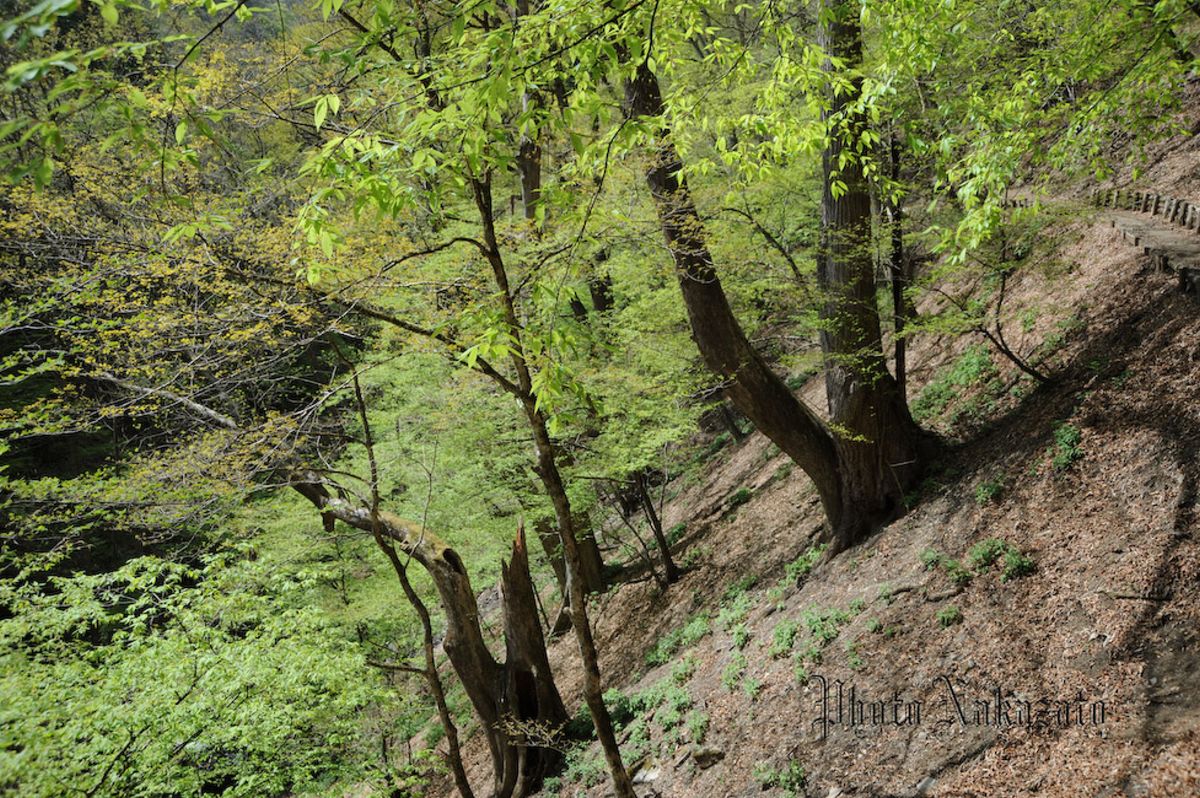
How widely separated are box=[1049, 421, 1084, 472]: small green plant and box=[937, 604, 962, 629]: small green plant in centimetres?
155

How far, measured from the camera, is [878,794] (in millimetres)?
4234

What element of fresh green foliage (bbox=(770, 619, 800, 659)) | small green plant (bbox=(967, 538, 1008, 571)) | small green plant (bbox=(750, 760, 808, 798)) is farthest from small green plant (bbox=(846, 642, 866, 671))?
small green plant (bbox=(967, 538, 1008, 571))

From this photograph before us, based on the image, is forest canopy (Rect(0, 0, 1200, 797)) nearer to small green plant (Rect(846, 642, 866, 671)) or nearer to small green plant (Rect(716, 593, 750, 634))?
small green plant (Rect(716, 593, 750, 634))

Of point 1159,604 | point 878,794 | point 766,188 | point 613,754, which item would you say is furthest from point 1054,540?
point 766,188

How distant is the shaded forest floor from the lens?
12.3 feet

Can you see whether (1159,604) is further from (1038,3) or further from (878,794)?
(1038,3)

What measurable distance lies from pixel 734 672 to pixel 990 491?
9.47ft

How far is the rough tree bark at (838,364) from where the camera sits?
6488mm

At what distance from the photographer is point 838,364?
684 centimetres

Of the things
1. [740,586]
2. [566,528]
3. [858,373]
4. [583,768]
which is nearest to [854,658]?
[858,373]

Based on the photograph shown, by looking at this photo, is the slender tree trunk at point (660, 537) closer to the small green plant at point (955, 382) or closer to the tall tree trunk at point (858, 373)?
the tall tree trunk at point (858, 373)

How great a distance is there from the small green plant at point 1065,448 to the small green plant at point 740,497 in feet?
19.9

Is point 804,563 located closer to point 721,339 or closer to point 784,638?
point 784,638

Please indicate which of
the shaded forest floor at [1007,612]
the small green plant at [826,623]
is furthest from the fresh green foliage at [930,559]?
the small green plant at [826,623]
